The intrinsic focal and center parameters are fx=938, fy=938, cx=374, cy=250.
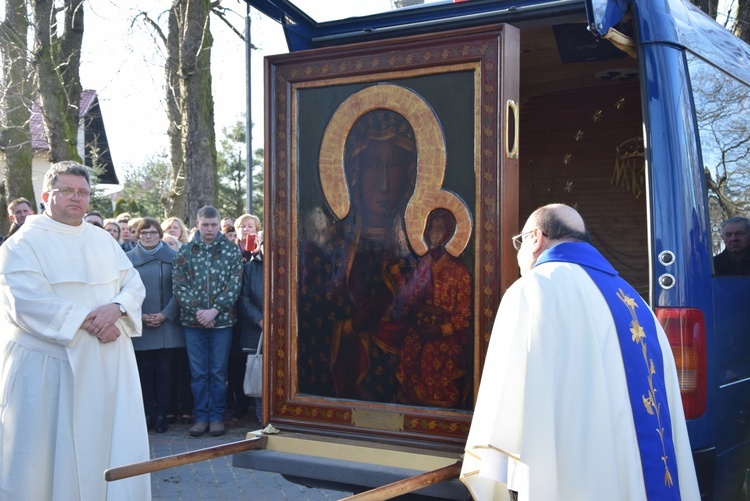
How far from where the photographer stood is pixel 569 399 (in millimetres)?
3582

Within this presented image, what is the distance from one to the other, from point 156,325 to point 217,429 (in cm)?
111

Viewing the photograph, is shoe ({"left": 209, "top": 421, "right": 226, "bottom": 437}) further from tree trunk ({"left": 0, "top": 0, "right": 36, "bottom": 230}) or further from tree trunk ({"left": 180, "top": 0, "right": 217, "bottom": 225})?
tree trunk ({"left": 0, "top": 0, "right": 36, "bottom": 230})

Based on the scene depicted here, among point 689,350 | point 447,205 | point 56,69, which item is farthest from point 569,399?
point 56,69

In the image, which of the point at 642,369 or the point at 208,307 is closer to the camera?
the point at 642,369

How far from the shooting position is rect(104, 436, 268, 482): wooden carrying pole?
4065 millimetres

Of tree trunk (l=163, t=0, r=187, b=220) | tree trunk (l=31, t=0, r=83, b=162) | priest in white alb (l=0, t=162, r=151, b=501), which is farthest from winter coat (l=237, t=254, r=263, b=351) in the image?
tree trunk (l=163, t=0, r=187, b=220)

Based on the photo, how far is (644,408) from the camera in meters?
3.70

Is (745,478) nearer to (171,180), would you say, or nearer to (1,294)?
(1,294)

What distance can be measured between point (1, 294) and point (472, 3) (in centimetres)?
306

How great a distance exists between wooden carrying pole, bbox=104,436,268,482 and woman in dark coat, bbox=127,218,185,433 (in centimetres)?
404

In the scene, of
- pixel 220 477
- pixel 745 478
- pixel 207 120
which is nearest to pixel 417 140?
pixel 745 478

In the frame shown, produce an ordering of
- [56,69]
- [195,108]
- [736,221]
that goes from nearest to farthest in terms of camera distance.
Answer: [736,221] < [56,69] < [195,108]

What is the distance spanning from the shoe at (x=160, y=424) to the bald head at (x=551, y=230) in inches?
224

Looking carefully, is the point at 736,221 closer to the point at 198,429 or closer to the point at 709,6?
the point at 198,429
